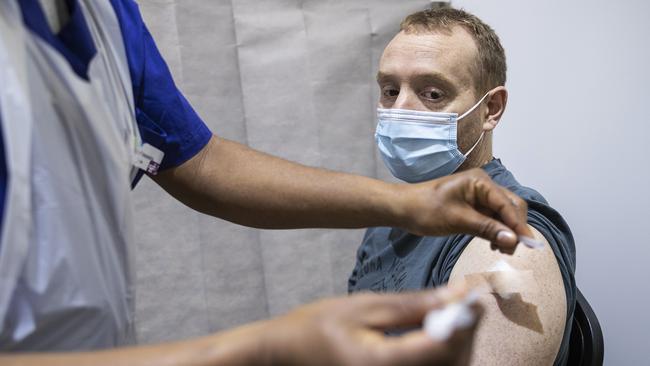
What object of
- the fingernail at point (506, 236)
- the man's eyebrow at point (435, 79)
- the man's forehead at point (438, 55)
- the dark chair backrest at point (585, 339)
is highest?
the man's forehead at point (438, 55)

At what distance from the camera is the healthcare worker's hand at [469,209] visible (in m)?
0.68

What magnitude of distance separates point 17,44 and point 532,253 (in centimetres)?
81

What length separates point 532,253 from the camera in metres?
0.93

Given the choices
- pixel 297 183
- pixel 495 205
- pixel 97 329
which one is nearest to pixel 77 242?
pixel 97 329

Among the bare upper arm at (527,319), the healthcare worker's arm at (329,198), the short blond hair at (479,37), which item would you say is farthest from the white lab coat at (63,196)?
the short blond hair at (479,37)

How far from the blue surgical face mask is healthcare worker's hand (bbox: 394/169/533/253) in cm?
→ 51

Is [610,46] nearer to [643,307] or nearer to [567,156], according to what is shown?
[567,156]

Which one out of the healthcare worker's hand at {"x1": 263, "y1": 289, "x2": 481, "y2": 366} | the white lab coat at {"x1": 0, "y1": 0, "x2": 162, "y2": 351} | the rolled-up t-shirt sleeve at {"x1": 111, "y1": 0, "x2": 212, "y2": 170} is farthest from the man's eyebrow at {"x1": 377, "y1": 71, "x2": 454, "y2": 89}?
the healthcare worker's hand at {"x1": 263, "y1": 289, "x2": 481, "y2": 366}

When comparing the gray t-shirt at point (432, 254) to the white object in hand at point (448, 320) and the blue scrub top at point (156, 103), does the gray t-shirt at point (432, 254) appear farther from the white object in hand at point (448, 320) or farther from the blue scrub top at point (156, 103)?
the white object in hand at point (448, 320)

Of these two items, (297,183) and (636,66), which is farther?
(636,66)

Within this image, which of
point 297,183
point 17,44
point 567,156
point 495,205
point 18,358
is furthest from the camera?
point 567,156

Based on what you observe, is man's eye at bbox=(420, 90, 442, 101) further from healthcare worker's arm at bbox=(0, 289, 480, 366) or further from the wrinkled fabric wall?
healthcare worker's arm at bbox=(0, 289, 480, 366)

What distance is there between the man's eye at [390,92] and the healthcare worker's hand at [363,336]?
95 cm

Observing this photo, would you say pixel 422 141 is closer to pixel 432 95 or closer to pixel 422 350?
pixel 432 95
